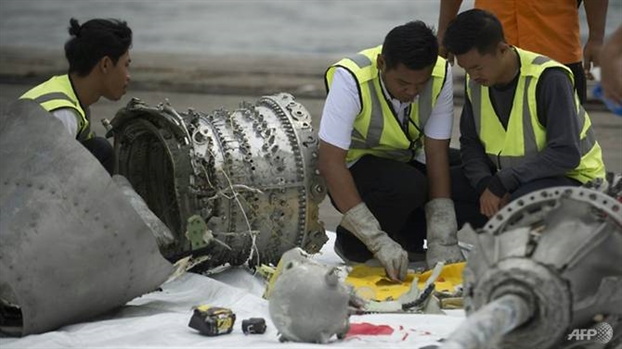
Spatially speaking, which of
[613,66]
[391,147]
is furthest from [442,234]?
[613,66]

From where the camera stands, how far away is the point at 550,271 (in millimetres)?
3104

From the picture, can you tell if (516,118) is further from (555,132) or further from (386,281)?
(386,281)

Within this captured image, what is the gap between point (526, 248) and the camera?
3.16 m

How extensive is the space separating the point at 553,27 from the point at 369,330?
5.95 ft

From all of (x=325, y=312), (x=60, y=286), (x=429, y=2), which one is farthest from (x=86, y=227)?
(x=429, y=2)

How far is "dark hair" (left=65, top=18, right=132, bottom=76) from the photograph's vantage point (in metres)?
4.47

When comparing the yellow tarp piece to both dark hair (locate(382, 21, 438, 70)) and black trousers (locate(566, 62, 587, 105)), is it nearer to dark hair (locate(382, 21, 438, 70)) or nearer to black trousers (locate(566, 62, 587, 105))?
dark hair (locate(382, 21, 438, 70))

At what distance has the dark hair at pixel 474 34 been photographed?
440 centimetres

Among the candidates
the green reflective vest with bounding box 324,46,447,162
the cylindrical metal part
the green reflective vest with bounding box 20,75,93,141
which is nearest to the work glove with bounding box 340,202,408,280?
the green reflective vest with bounding box 324,46,447,162

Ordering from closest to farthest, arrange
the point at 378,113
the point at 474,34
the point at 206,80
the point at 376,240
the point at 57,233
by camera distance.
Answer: the point at 57,233
the point at 474,34
the point at 376,240
the point at 378,113
the point at 206,80

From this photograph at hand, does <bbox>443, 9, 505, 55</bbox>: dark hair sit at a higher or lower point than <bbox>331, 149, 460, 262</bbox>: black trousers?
higher

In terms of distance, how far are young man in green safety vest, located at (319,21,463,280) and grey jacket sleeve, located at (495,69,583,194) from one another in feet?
1.08

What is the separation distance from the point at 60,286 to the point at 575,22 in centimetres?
236

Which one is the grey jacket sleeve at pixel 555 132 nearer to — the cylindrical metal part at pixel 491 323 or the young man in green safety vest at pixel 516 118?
the young man in green safety vest at pixel 516 118
